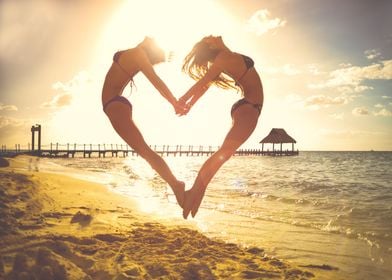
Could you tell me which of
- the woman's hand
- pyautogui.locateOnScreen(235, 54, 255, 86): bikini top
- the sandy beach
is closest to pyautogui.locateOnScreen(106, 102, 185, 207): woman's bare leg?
the woman's hand

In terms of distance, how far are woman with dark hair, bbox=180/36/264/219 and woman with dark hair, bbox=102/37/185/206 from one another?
0.18m

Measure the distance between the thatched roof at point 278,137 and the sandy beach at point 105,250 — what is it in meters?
71.9

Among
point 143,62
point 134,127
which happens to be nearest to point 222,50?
point 143,62

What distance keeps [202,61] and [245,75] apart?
0.70 m

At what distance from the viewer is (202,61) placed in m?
4.66

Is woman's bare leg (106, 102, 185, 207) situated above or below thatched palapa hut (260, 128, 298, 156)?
below

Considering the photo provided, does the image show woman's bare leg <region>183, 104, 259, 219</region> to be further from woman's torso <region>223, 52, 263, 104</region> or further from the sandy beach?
the sandy beach

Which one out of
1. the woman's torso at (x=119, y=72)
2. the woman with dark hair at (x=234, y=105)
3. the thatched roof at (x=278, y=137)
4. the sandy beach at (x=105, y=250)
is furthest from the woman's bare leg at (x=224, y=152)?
the thatched roof at (x=278, y=137)

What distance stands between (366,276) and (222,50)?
344 cm

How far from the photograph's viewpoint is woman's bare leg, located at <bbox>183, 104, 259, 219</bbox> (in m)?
3.88

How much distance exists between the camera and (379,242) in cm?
643

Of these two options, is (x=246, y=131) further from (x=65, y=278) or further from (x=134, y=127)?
(x=65, y=278)

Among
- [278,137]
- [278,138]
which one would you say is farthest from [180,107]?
[278,137]

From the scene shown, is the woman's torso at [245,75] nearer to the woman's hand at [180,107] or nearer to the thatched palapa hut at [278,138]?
the woman's hand at [180,107]
